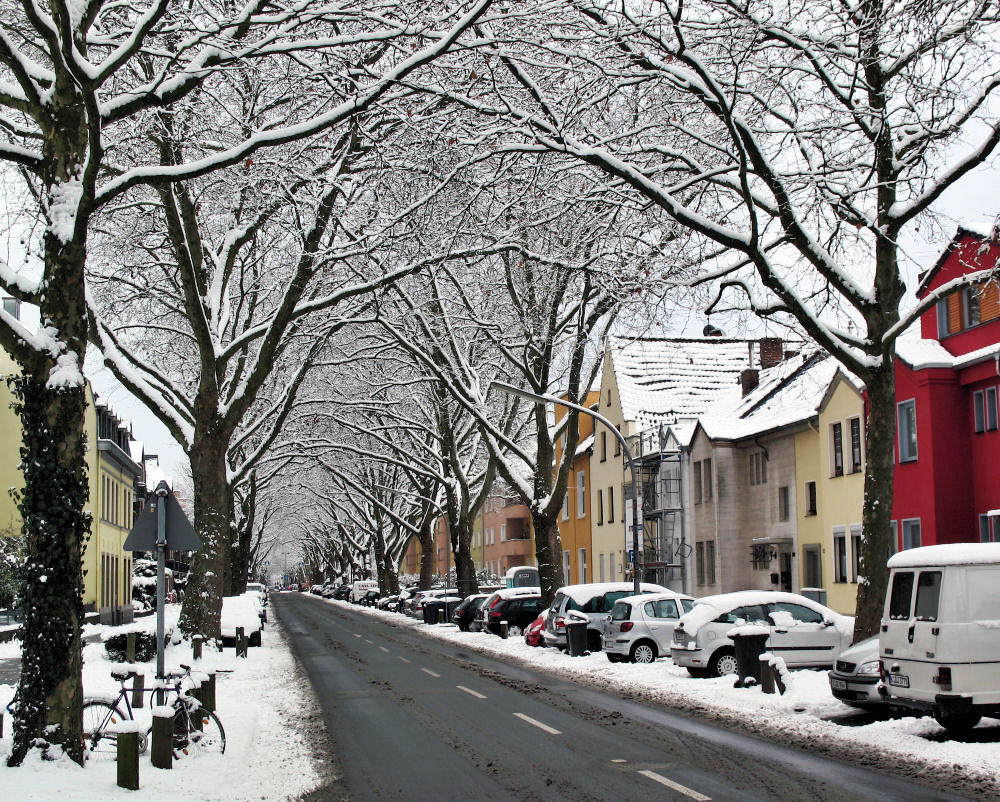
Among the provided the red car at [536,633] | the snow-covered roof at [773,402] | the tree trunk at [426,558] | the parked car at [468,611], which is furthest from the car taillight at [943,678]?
the tree trunk at [426,558]

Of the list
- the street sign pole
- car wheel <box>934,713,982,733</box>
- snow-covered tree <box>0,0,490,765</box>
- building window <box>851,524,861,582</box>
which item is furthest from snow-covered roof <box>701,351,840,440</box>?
snow-covered tree <box>0,0,490,765</box>

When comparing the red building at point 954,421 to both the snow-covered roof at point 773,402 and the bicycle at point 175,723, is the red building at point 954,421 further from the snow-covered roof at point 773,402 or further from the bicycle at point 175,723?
the bicycle at point 175,723

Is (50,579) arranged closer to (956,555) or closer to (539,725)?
(539,725)

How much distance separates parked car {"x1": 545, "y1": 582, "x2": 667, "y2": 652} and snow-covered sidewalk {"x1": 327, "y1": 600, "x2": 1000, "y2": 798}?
197 centimetres

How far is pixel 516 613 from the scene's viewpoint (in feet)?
119

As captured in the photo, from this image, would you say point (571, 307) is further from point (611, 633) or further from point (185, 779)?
point (185, 779)

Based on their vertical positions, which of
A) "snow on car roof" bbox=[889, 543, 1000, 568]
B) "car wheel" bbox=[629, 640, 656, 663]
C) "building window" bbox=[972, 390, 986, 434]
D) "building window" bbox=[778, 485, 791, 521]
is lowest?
"car wheel" bbox=[629, 640, 656, 663]

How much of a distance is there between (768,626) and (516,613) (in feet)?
54.6

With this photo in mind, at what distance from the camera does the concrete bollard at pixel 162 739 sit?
417 inches

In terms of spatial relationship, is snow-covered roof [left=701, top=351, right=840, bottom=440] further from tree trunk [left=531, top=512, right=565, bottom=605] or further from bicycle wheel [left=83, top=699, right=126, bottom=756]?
bicycle wheel [left=83, top=699, right=126, bottom=756]

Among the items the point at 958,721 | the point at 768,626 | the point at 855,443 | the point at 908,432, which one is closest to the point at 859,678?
the point at 958,721

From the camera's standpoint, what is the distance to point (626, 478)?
50812 mm

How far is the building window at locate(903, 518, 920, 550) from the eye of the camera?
28719mm

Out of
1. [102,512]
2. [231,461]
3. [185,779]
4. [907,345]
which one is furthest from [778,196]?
[102,512]
